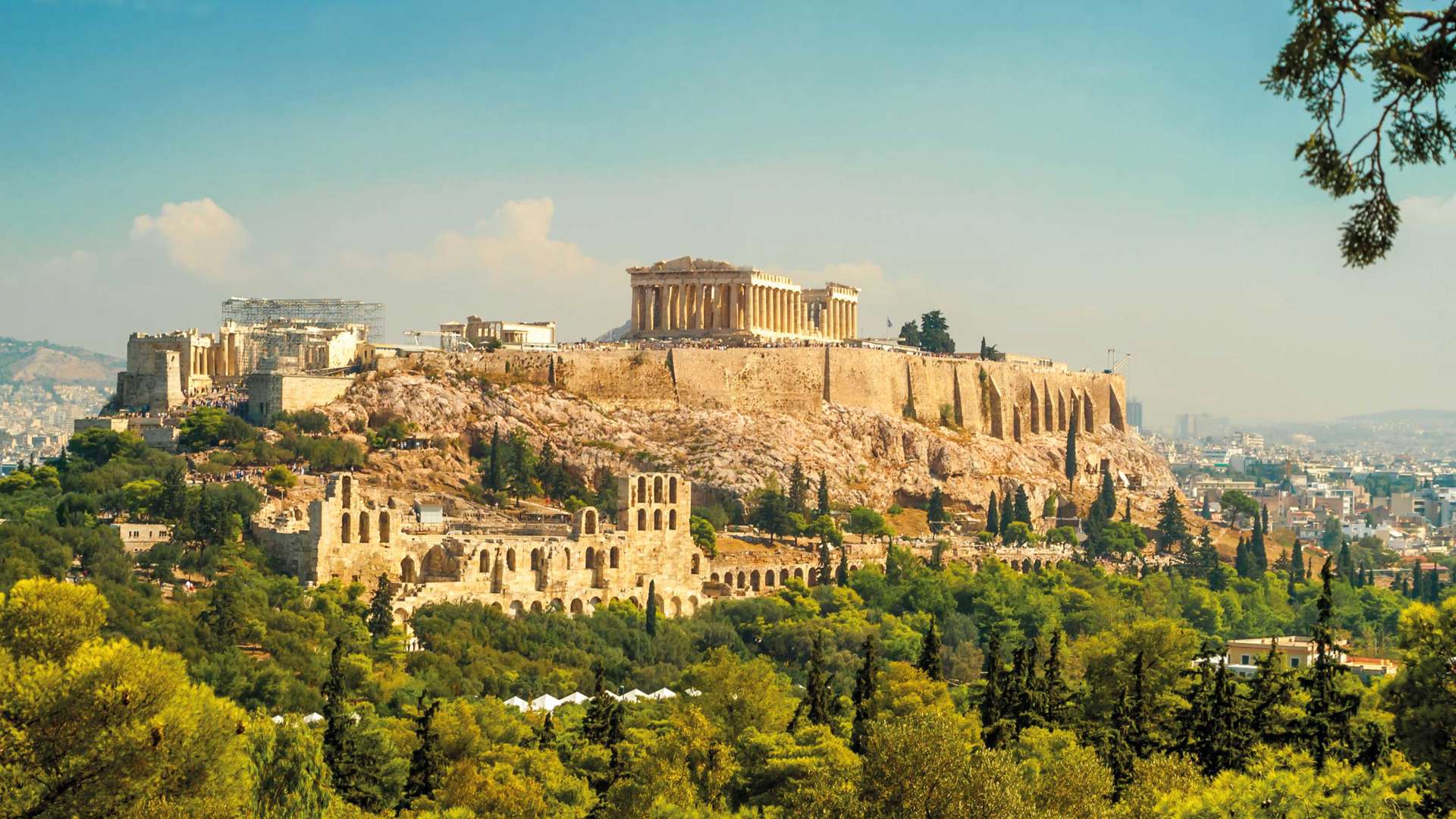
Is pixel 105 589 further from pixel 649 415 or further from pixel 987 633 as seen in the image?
pixel 649 415

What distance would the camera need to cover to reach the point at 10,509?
74.5 meters

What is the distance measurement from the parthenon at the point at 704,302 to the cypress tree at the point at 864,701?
5841 cm

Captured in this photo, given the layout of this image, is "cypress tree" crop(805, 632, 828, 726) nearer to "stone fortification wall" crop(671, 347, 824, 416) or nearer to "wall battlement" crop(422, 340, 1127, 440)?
"wall battlement" crop(422, 340, 1127, 440)

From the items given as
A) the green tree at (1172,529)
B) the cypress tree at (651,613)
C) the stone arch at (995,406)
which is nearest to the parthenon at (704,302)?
the stone arch at (995,406)

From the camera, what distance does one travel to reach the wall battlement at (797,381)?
104938mm

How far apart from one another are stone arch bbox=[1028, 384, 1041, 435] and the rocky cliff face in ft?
18.0

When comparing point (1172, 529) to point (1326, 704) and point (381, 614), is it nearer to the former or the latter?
point (381, 614)

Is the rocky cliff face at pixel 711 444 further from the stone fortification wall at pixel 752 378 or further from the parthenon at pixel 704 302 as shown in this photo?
the parthenon at pixel 704 302

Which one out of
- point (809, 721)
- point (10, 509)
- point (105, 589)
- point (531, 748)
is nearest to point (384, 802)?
point (531, 748)

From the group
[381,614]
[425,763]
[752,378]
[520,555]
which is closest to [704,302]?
[752,378]

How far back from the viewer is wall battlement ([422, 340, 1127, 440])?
4131 inches

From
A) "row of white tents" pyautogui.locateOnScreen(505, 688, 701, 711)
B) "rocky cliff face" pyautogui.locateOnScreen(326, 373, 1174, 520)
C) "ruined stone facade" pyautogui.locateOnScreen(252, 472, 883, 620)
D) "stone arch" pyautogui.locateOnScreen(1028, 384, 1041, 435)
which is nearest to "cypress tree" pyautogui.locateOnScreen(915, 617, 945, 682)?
"row of white tents" pyautogui.locateOnScreen(505, 688, 701, 711)

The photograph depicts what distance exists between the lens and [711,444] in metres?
103

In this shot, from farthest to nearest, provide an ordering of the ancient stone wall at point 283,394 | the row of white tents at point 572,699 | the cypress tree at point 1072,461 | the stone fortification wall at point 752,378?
1. the cypress tree at point 1072,461
2. the stone fortification wall at point 752,378
3. the ancient stone wall at point 283,394
4. the row of white tents at point 572,699
